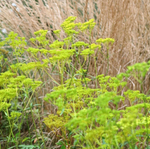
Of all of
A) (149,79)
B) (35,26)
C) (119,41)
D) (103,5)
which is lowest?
(149,79)

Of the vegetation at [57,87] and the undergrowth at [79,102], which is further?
the vegetation at [57,87]

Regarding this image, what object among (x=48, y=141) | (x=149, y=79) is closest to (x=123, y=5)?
(x=149, y=79)

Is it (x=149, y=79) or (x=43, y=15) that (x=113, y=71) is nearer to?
(x=149, y=79)

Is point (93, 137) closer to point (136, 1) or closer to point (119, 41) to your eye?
point (119, 41)

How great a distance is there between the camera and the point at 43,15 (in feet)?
9.98

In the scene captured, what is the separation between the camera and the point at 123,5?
2559 millimetres

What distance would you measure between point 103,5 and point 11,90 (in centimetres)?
161

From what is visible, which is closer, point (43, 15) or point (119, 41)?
point (119, 41)

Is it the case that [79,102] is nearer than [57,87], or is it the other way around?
[79,102]

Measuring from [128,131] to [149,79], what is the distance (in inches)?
63.2

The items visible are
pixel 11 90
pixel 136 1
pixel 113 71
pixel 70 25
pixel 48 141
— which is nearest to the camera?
pixel 11 90

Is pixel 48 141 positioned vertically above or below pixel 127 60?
below

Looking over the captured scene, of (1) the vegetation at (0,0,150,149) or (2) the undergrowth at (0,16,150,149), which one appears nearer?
(2) the undergrowth at (0,16,150,149)

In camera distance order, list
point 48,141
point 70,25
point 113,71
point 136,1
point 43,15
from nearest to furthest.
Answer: point 70,25 < point 48,141 < point 113,71 < point 136,1 < point 43,15
